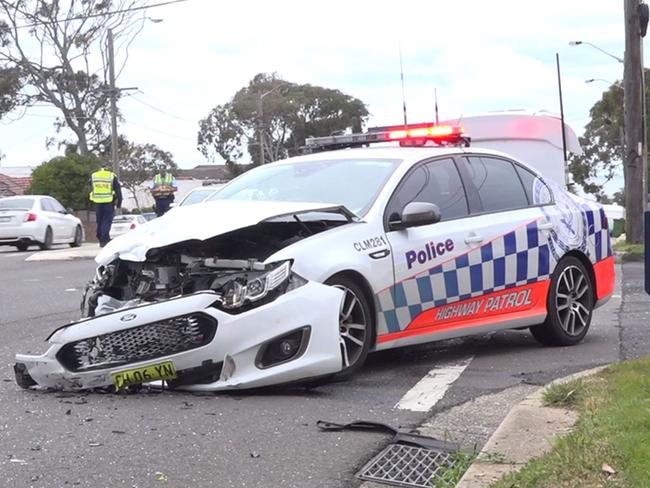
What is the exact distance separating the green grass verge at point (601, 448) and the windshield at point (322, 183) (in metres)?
2.01

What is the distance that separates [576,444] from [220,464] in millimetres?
1434

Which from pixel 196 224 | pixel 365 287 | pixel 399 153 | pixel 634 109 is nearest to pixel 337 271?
pixel 365 287

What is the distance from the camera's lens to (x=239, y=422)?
474 centimetres

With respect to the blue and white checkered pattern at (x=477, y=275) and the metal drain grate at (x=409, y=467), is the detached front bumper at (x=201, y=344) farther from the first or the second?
the metal drain grate at (x=409, y=467)

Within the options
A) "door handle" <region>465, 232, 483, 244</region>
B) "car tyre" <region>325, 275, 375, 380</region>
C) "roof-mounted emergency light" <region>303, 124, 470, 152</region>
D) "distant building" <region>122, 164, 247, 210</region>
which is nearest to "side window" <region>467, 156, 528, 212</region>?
"door handle" <region>465, 232, 483, 244</region>

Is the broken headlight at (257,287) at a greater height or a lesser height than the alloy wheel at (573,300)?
greater

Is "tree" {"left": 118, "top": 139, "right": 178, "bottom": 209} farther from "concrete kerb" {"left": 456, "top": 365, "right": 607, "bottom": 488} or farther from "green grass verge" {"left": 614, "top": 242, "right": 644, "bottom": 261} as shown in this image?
"concrete kerb" {"left": 456, "top": 365, "right": 607, "bottom": 488}

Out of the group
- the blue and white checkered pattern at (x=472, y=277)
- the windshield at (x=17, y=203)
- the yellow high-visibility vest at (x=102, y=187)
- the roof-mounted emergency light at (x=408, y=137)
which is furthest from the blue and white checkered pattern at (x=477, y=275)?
the windshield at (x=17, y=203)

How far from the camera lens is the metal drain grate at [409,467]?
401 cm

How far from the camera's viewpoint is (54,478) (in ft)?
12.7

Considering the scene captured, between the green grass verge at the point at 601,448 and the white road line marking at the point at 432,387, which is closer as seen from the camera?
the green grass verge at the point at 601,448

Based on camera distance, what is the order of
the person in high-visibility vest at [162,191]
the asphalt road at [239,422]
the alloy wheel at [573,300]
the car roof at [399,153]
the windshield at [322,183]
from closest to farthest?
the asphalt road at [239,422], the windshield at [322,183], the car roof at [399,153], the alloy wheel at [573,300], the person in high-visibility vest at [162,191]

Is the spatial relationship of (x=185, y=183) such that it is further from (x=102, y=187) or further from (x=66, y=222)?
(x=102, y=187)

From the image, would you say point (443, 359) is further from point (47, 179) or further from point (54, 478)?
point (47, 179)
